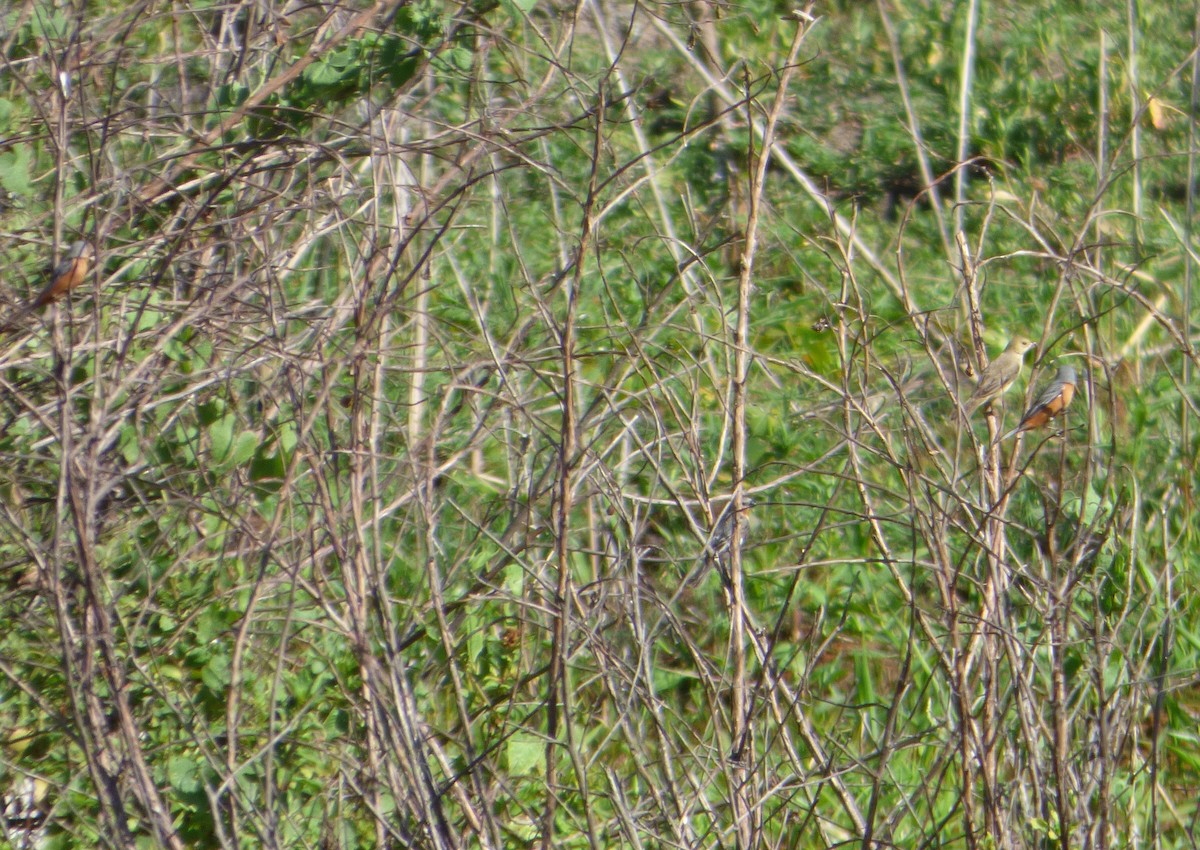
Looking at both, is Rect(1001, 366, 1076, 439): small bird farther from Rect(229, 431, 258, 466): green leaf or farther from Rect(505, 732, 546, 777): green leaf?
Rect(229, 431, 258, 466): green leaf

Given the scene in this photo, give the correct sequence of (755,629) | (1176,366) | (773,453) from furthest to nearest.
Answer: (1176,366), (773,453), (755,629)

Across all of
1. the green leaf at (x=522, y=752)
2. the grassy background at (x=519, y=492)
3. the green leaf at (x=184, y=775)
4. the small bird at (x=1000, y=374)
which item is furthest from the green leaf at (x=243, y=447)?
the small bird at (x=1000, y=374)

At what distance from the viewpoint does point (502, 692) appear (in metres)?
3.19

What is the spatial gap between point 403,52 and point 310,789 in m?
1.78

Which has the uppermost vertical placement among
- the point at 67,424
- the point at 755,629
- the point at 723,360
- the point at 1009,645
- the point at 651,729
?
the point at 67,424

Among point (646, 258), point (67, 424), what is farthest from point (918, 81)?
point (67, 424)

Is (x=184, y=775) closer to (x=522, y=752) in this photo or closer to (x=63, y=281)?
(x=522, y=752)

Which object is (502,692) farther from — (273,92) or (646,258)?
(646,258)

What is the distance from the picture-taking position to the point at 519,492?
323cm

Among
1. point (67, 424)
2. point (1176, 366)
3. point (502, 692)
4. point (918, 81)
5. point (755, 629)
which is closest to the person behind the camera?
point (67, 424)

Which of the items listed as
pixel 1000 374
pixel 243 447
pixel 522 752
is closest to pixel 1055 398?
pixel 1000 374

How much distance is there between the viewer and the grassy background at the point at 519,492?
2.21 metres

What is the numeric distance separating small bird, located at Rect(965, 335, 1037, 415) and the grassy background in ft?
0.41

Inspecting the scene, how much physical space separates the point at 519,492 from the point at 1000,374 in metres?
1.56
